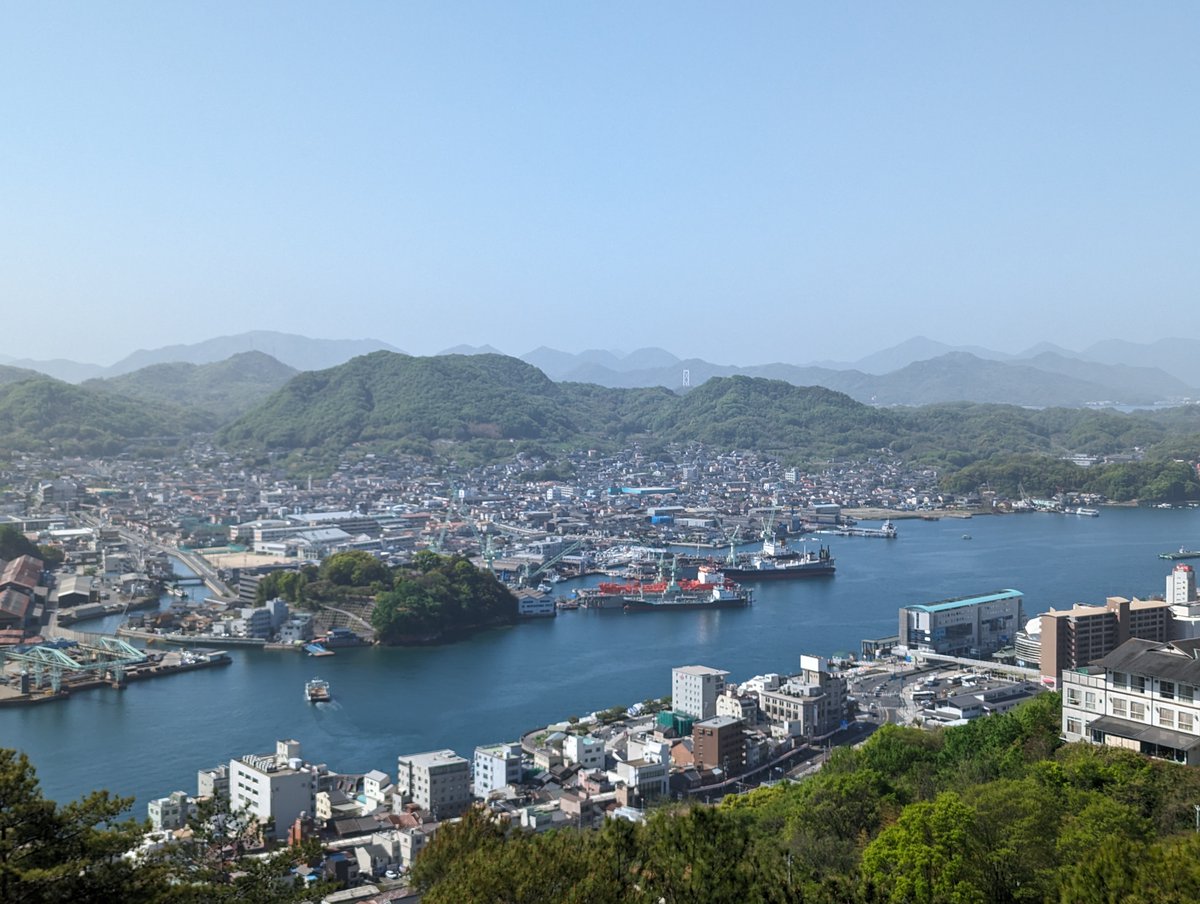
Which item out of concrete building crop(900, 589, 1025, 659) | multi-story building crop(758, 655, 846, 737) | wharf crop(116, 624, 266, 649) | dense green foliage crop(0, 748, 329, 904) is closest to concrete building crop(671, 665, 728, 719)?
multi-story building crop(758, 655, 846, 737)

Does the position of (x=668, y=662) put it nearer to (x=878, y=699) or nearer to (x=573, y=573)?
(x=878, y=699)

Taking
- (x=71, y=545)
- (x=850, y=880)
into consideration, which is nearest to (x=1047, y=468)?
(x=71, y=545)

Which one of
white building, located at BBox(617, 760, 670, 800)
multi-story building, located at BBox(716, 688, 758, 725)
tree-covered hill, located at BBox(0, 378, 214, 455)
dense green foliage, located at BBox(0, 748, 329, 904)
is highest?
tree-covered hill, located at BBox(0, 378, 214, 455)

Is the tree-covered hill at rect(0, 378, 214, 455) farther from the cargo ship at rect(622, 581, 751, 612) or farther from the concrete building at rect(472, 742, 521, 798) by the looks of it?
the concrete building at rect(472, 742, 521, 798)

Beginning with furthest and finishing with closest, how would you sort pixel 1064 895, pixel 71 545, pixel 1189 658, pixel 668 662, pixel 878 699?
pixel 71 545 < pixel 668 662 < pixel 878 699 < pixel 1189 658 < pixel 1064 895

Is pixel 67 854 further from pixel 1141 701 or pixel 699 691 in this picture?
pixel 699 691

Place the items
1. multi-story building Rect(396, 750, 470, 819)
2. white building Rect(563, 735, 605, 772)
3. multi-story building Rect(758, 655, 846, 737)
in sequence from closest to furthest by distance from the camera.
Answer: multi-story building Rect(396, 750, 470, 819) < white building Rect(563, 735, 605, 772) < multi-story building Rect(758, 655, 846, 737)

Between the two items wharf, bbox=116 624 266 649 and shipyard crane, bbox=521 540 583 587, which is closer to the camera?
wharf, bbox=116 624 266 649

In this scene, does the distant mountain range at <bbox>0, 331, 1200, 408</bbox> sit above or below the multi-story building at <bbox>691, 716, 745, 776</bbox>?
above
